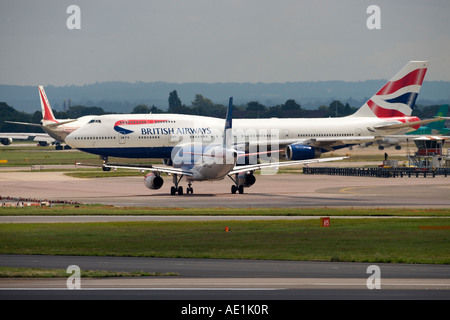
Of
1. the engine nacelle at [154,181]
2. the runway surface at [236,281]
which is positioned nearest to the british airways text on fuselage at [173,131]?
the engine nacelle at [154,181]

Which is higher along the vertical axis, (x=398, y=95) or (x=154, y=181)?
(x=398, y=95)

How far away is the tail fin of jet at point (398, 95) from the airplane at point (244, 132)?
14 cm

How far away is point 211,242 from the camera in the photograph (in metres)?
39.9

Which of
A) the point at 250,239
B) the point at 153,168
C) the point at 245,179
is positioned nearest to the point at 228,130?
the point at 245,179

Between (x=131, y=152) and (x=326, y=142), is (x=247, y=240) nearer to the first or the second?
(x=326, y=142)

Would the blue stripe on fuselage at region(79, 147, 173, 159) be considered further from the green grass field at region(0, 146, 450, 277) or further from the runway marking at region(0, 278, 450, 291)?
the runway marking at region(0, 278, 450, 291)

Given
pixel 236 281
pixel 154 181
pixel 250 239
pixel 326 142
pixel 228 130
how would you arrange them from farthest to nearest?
1. pixel 326 142
2. pixel 154 181
3. pixel 228 130
4. pixel 250 239
5. pixel 236 281

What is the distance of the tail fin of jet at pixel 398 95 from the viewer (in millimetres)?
107812

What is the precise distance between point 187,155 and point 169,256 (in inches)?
1393

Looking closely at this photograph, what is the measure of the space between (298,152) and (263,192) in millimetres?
13235

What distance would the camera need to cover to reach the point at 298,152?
84500 millimetres

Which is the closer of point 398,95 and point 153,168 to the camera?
point 153,168
